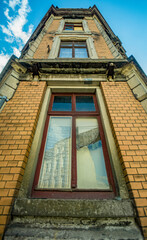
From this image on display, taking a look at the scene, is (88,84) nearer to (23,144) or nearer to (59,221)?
(23,144)

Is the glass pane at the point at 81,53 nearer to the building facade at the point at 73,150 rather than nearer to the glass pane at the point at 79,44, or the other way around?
the glass pane at the point at 79,44

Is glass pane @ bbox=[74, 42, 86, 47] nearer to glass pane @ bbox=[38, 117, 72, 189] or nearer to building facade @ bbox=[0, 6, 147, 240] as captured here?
building facade @ bbox=[0, 6, 147, 240]

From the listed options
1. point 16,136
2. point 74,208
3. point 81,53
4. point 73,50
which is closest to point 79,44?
point 73,50

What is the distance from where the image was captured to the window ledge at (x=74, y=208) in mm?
1376

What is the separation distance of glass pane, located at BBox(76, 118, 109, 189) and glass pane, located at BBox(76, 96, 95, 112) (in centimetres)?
39

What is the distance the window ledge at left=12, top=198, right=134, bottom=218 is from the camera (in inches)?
54.2

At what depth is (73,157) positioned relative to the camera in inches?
82.4

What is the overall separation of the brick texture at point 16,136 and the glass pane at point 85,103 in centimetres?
101

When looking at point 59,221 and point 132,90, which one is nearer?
point 59,221

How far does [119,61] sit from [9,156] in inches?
140

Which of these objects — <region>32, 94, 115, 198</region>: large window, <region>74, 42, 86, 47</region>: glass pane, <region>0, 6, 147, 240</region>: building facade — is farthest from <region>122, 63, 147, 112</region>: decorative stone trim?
<region>74, 42, 86, 47</region>: glass pane

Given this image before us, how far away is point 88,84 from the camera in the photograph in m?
3.09

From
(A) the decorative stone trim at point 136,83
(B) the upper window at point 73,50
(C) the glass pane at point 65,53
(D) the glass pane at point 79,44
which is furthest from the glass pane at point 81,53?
(A) the decorative stone trim at point 136,83

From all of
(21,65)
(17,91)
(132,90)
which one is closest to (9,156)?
(17,91)
